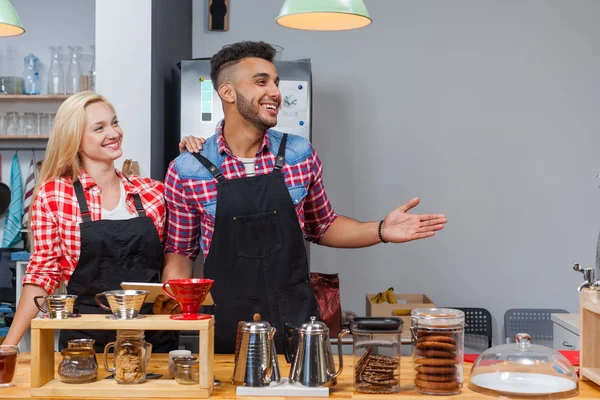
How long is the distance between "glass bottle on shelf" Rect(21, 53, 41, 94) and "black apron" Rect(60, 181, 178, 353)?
2913 mm

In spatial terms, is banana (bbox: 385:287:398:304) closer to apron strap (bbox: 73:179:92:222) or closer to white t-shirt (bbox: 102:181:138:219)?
white t-shirt (bbox: 102:181:138:219)

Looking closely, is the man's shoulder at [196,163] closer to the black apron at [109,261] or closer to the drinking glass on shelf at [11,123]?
the black apron at [109,261]

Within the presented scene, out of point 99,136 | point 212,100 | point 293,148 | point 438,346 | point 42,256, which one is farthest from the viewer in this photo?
point 212,100

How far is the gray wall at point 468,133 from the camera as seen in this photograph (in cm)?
511

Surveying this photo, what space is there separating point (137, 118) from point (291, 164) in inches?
58.4

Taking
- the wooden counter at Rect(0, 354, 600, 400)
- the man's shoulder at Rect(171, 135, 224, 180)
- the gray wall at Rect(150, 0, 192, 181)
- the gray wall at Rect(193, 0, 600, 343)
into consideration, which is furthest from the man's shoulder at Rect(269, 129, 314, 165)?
the gray wall at Rect(193, 0, 600, 343)

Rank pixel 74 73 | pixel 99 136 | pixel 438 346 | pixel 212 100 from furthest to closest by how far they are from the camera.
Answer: pixel 74 73
pixel 212 100
pixel 99 136
pixel 438 346

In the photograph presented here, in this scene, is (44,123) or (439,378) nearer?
(439,378)

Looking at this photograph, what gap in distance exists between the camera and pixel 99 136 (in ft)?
9.08

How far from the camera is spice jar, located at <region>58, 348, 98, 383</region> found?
1.98 m

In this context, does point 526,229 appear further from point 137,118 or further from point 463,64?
point 137,118

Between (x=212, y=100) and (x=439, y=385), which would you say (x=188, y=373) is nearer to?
(x=439, y=385)

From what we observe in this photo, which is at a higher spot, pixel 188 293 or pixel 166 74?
pixel 166 74

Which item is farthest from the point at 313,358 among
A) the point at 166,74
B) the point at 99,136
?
the point at 166,74
